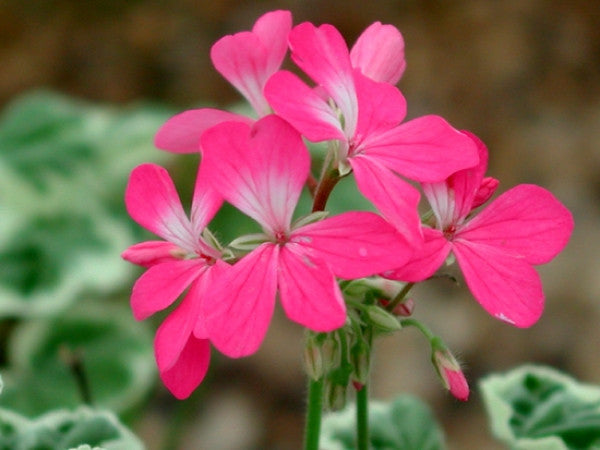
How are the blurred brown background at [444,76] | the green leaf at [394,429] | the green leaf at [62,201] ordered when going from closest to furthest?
the green leaf at [394,429]
the green leaf at [62,201]
the blurred brown background at [444,76]

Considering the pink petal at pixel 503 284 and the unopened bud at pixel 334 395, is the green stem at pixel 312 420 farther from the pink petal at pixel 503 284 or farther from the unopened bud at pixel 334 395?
the pink petal at pixel 503 284

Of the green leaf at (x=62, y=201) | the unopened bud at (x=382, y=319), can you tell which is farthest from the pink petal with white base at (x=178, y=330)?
the green leaf at (x=62, y=201)

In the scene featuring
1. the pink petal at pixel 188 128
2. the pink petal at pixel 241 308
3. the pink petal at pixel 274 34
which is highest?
the pink petal at pixel 274 34

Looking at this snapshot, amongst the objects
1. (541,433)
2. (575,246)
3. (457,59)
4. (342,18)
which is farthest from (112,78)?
(541,433)

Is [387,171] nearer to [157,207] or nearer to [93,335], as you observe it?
[157,207]

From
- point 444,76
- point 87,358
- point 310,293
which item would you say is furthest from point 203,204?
point 444,76

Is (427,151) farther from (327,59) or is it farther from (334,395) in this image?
(334,395)

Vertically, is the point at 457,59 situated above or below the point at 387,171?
below
